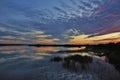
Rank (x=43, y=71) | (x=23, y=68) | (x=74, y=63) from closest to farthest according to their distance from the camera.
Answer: (x=43, y=71) → (x=23, y=68) → (x=74, y=63)

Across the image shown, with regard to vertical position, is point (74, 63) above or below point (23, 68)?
above

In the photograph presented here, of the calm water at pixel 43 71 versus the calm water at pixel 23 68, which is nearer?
the calm water at pixel 43 71

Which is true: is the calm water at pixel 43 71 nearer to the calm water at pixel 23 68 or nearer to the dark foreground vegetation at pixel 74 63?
the calm water at pixel 23 68

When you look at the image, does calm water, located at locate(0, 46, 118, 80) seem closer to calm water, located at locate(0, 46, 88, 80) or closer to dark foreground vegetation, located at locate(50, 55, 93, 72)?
calm water, located at locate(0, 46, 88, 80)

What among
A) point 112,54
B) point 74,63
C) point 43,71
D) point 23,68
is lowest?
point 43,71

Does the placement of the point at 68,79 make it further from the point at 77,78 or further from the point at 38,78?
the point at 38,78

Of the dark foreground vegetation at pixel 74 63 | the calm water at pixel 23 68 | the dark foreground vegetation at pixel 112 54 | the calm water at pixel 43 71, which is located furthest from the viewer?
the dark foreground vegetation at pixel 112 54

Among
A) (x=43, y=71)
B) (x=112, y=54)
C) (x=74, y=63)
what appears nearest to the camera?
(x=43, y=71)

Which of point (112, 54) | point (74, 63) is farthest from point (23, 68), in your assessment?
point (112, 54)

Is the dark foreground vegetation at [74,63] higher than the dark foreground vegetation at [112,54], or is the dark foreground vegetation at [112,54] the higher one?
the dark foreground vegetation at [112,54]

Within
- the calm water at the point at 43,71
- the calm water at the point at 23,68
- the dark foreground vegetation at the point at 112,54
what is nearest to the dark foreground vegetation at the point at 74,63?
the calm water at the point at 43,71

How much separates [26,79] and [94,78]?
7.13 metres

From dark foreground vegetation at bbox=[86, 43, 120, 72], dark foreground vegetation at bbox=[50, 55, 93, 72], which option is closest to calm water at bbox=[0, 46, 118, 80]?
dark foreground vegetation at bbox=[50, 55, 93, 72]

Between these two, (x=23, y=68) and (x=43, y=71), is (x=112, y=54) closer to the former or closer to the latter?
(x=23, y=68)
